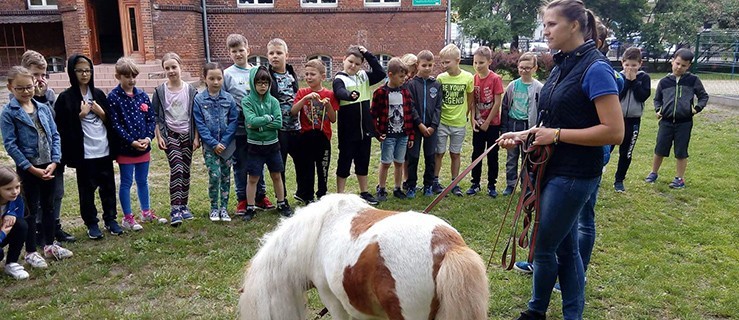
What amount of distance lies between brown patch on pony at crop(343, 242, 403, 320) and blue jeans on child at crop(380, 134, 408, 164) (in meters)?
3.46

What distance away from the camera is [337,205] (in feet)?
8.40

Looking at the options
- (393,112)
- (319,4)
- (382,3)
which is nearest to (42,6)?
(319,4)

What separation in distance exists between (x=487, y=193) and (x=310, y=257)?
13.4 feet

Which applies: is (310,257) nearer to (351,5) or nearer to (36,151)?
(36,151)

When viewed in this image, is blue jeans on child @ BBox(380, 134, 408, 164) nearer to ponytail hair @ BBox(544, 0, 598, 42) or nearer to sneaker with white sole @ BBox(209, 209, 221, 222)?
sneaker with white sole @ BBox(209, 209, 221, 222)

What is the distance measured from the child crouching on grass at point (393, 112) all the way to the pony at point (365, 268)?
305 centimetres

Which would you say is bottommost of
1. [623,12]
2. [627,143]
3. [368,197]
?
[368,197]

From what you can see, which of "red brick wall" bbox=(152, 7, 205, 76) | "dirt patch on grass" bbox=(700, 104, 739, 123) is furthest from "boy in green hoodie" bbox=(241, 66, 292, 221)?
"red brick wall" bbox=(152, 7, 205, 76)

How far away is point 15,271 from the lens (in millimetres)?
3867

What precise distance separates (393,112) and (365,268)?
3544mm

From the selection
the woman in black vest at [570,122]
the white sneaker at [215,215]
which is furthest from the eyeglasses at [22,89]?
the woman in black vest at [570,122]

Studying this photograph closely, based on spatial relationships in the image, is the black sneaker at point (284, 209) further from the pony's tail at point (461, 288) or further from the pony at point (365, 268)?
the pony's tail at point (461, 288)

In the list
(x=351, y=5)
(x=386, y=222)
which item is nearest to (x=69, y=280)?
(x=386, y=222)

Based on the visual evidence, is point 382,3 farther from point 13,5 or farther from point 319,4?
point 13,5
